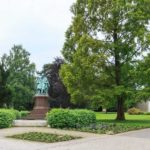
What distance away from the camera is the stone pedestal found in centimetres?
3006

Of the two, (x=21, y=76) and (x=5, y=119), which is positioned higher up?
(x=21, y=76)

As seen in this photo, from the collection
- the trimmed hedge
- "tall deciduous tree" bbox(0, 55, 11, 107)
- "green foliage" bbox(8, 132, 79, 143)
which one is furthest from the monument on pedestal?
"green foliage" bbox(8, 132, 79, 143)

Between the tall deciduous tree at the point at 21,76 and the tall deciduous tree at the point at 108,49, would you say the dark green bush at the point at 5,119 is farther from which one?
the tall deciduous tree at the point at 21,76

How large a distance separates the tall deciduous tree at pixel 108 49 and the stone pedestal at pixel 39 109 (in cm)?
239

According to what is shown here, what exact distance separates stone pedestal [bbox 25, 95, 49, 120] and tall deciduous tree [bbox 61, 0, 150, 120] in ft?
7.85

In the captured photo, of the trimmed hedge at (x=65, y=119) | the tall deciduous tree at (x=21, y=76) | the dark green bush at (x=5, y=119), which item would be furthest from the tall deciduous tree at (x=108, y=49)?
the tall deciduous tree at (x=21, y=76)

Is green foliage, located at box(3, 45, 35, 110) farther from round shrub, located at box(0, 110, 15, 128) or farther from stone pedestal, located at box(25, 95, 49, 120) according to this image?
round shrub, located at box(0, 110, 15, 128)

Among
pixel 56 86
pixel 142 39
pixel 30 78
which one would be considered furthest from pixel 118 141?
pixel 30 78

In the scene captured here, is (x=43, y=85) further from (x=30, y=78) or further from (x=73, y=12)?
(x=30, y=78)

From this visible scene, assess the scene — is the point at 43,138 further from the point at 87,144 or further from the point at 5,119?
the point at 5,119

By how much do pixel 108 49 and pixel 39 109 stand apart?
734 centimetres

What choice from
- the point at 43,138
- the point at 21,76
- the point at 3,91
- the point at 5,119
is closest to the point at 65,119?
the point at 5,119

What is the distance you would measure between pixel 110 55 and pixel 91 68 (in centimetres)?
206

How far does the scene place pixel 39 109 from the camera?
30812mm
